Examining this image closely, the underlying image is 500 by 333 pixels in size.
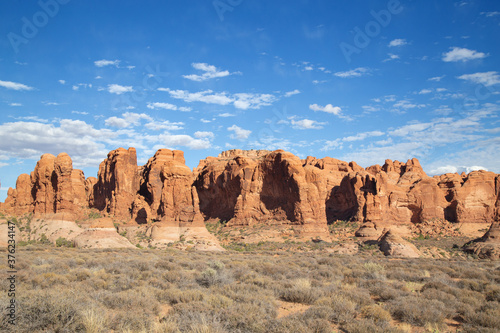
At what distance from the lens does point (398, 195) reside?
55125 mm

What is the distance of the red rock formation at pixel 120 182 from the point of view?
50.1 meters

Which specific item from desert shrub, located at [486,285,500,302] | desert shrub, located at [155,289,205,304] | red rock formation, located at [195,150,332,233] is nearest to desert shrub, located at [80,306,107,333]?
desert shrub, located at [155,289,205,304]

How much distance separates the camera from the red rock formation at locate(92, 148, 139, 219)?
50.1 metres

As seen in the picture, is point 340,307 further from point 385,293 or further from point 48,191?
point 48,191

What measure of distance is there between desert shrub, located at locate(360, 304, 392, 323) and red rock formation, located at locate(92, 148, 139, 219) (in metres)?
44.5

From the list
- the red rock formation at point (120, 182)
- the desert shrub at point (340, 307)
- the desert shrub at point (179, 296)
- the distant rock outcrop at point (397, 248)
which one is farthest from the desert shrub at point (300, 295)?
the red rock formation at point (120, 182)

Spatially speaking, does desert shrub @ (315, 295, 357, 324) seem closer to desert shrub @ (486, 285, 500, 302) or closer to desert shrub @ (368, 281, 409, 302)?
desert shrub @ (368, 281, 409, 302)

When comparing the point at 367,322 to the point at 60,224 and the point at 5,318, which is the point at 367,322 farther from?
the point at 60,224

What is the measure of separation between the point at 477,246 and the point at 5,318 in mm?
35330

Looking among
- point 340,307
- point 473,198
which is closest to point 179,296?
point 340,307

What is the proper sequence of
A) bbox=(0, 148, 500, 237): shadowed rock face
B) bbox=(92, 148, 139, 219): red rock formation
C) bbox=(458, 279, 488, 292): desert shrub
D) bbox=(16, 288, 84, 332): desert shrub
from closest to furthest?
1. bbox=(16, 288, 84, 332): desert shrub
2. bbox=(458, 279, 488, 292): desert shrub
3. bbox=(0, 148, 500, 237): shadowed rock face
4. bbox=(92, 148, 139, 219): red rock formation

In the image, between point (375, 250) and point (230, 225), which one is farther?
point (230, 225)

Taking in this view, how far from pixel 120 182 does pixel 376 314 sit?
47.6m

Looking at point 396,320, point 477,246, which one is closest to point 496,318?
point 396,320
